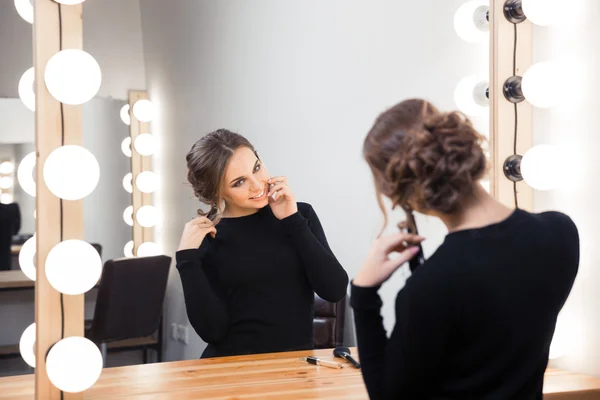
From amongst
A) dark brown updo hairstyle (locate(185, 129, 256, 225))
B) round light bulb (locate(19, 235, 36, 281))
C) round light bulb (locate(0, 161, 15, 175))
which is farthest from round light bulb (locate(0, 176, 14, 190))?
dark brown updo hairstyle (locate(185, 129, 256, 225))

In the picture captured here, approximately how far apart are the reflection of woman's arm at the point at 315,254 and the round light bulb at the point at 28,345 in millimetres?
533

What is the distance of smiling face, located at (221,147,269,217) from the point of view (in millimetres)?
1342

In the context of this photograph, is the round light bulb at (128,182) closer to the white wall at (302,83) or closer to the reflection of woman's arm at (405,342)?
the white wall at (302,83)

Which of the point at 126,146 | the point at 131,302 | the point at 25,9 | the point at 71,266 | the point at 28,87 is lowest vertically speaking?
the point at 131,302

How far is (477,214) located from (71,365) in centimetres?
75

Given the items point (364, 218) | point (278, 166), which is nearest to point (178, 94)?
point (278, 166)

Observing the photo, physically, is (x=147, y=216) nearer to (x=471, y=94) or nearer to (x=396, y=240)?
(x=396, y=240)

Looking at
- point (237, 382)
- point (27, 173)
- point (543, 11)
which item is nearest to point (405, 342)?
point (237, 382)

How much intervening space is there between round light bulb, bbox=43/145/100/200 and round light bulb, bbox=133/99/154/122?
203 millimetres

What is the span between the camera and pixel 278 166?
55.6 inches

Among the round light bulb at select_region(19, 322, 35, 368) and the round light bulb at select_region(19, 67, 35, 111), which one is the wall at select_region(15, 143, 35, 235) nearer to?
the round light bulb at select_region(19, 67, 35, 111)

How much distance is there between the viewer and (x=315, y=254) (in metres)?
1.40

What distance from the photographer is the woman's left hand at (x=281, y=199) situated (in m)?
1.39

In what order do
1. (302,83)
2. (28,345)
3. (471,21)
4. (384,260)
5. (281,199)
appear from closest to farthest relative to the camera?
(384,260), (28,345), (281,199), (302,83), (471,21)
